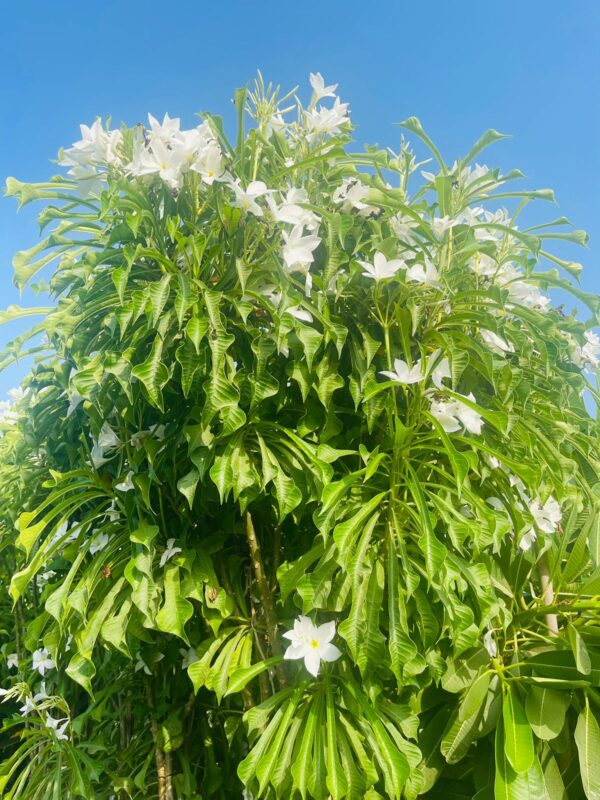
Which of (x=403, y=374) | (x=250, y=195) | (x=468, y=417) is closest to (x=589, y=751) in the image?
(x=468, y=417)

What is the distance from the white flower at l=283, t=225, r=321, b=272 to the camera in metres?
1.23

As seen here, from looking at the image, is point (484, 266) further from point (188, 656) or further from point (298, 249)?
point (188, 656)

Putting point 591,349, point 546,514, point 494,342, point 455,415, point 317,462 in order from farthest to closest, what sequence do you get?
1. point 591,349
2. point 546,514
3. point 494,342
4. point 455,415
5. point 317,462

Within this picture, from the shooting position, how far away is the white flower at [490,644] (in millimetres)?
1362

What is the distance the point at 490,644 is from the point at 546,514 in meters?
0.32

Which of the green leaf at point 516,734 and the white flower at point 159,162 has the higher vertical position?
the white flower at point 159,162

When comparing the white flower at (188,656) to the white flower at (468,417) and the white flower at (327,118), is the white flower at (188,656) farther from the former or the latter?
the white flower at (327,118)

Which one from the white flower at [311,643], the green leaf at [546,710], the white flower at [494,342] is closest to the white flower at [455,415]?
the white flower at [494,342]

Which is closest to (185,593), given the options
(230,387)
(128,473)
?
(128,473)

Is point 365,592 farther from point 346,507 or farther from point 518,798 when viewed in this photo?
point 518,798

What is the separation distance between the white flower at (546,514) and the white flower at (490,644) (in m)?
0.27

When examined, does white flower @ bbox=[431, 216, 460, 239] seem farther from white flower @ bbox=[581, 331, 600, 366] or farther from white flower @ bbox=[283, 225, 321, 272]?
white flower @ bbox=[581, 331, 600, 366]

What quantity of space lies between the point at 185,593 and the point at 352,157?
0.93 m

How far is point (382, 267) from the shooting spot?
1220mm
